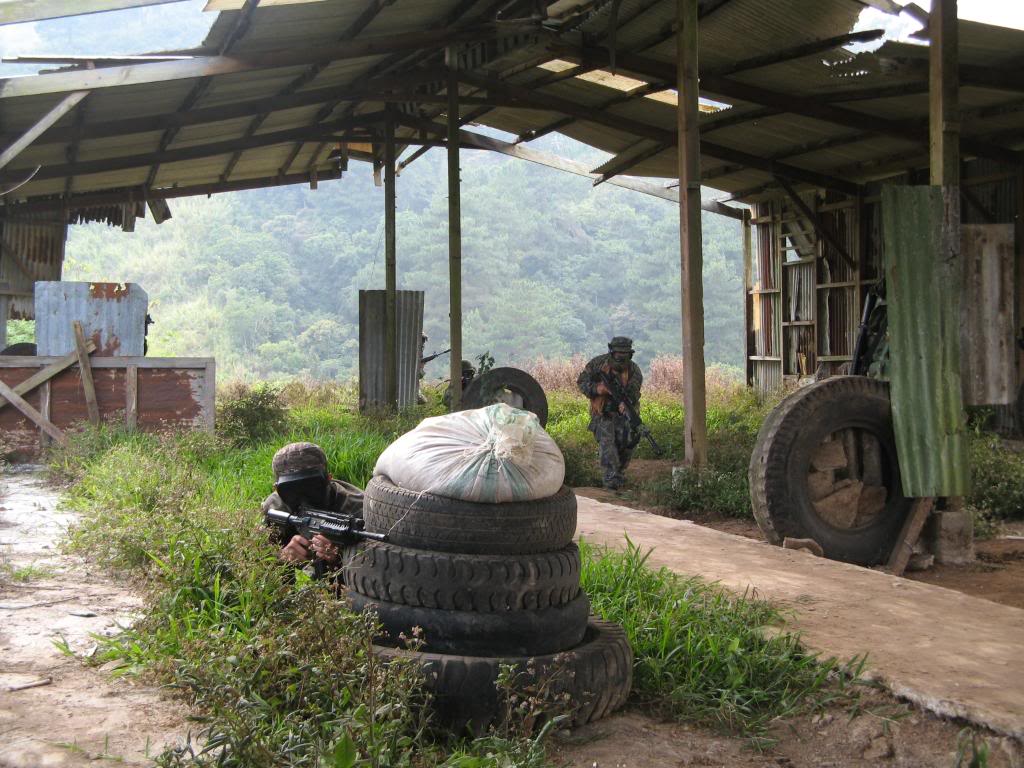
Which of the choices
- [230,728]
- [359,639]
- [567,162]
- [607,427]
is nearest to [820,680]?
[359,639]

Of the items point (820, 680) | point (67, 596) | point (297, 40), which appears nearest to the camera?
point (820, 680)

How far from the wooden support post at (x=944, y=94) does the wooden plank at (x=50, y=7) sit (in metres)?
5.40

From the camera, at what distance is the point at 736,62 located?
1121 cm

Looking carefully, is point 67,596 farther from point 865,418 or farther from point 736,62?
point 736,62

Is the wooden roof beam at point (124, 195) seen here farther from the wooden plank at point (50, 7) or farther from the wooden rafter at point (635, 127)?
the wooden plank at point (50, 7)

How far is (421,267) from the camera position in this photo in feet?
149

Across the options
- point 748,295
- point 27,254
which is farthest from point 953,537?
point 27,254

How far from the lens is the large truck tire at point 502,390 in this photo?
12.7 m

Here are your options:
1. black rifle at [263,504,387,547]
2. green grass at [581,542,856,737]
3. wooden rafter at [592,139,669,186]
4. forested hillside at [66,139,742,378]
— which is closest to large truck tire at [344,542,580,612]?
black rifle at [263,504,387,547]

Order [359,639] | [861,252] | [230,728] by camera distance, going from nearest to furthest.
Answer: [230,728]
[359,639]
[861,252]

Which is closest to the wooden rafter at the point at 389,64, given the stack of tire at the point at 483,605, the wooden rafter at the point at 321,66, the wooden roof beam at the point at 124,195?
the wooden rafter at the point at 321,66

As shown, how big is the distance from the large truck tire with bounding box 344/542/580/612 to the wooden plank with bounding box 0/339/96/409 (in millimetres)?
7407

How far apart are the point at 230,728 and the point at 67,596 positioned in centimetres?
235

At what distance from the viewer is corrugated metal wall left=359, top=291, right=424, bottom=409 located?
1547 cm
